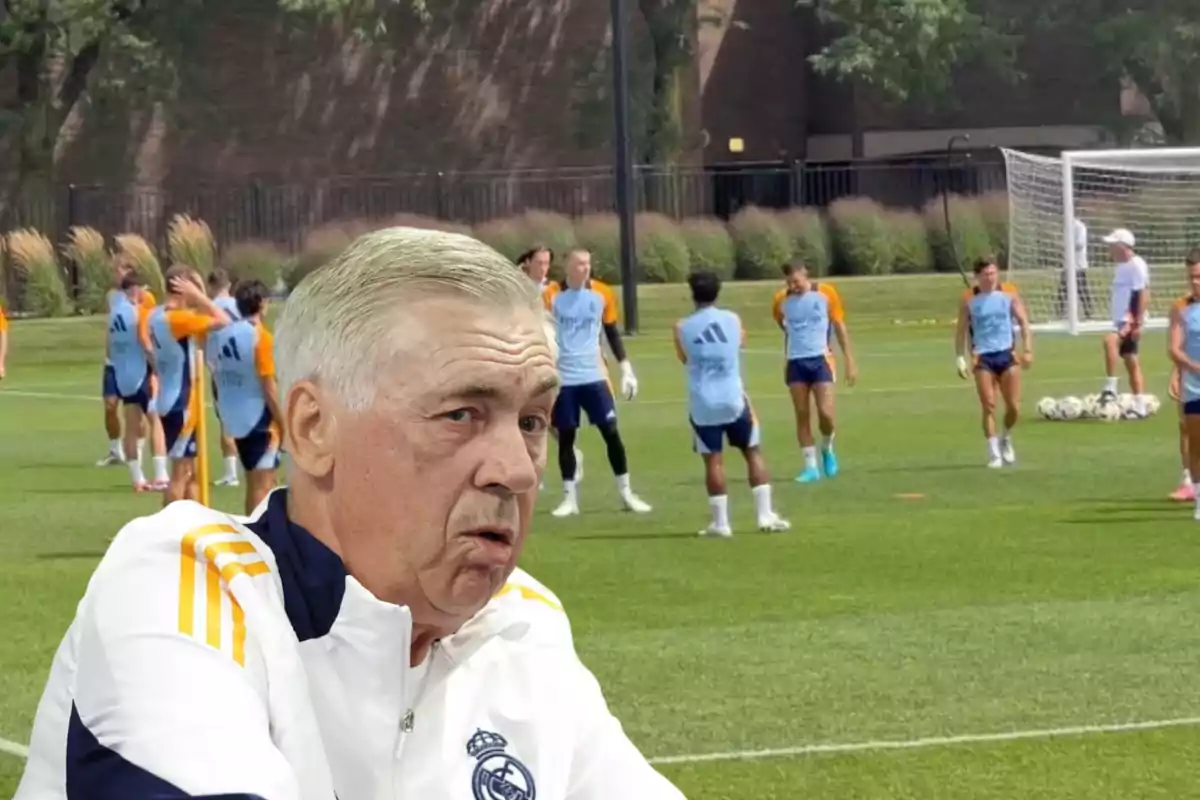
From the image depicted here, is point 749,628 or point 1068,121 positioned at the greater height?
point 1068,121

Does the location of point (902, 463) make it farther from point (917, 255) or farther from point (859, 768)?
point (917, 255)

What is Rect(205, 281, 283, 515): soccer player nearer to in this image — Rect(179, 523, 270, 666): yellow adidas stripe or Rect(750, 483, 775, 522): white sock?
Rect(750, 483, 775, 522): white sock

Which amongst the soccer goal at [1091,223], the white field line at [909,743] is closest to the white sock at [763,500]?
the white field line at [909,743]

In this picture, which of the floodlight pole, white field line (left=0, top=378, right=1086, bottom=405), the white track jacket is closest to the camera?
the white track jacket

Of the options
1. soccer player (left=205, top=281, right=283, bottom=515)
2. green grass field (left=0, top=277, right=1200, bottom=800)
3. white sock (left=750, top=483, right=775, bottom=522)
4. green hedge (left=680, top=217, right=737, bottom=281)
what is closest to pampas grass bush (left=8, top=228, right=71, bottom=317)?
green hedge (left=680, top=217, right=737, bottom=281)

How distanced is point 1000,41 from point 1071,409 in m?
26.7

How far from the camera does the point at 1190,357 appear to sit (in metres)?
16.9

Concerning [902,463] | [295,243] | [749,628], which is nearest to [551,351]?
[749,628]

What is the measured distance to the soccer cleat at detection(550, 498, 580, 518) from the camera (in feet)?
60.3

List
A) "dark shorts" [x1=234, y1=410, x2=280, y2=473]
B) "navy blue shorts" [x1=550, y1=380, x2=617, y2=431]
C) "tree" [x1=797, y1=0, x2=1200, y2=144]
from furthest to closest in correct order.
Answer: "tree" [x1=797, y1=0, x2=1200, y2=144] → "navy blue shorts" [x1=550, y1=380, x2=617, y2=431] → "dark shorts" [x1=234, y1=410, x2=280, y2=473]

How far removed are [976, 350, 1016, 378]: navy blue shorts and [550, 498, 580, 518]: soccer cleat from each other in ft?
16.7

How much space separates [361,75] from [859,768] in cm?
4098

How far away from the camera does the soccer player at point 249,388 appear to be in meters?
16.4

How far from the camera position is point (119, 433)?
23.3 m
